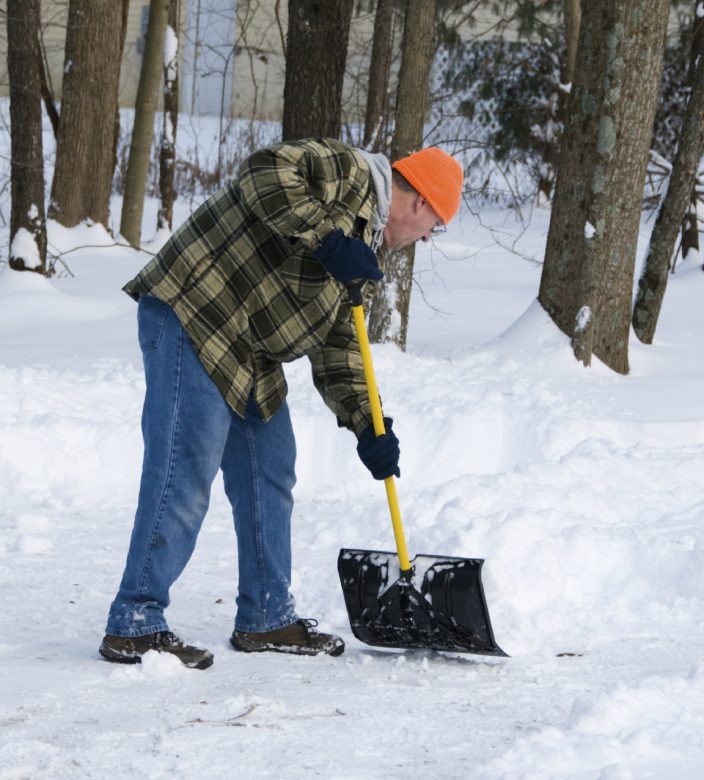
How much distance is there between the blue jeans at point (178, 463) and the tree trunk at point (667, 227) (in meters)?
5.54

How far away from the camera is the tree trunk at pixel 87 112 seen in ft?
40.6

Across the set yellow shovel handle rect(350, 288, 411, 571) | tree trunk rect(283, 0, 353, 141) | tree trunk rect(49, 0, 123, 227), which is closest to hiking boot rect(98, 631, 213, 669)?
yellow shovel handle rect(350, 288, 411, 571)

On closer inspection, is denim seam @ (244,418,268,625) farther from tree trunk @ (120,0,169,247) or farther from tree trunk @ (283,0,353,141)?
tree trunk @ (120,0,169,247)

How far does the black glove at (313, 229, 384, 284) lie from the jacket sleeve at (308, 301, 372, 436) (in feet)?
1.58

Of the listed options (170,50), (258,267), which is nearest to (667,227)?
(258,267)

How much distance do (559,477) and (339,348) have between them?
6.82 feet

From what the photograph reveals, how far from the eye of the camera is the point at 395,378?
22.6 feet

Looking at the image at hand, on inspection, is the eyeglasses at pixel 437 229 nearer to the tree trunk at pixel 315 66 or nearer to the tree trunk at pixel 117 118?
the tree trunk at pixel 315 66

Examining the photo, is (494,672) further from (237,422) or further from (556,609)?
(237,422)

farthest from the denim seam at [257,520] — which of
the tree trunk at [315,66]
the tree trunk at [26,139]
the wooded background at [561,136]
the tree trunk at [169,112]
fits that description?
the tree trunk at [169,112]

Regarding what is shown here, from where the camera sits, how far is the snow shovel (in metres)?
3.45

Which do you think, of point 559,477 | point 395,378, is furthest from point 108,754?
point 395,378

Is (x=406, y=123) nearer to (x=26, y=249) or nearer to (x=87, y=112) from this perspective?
(x=26, y=249)

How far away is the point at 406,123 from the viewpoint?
25.3ft
